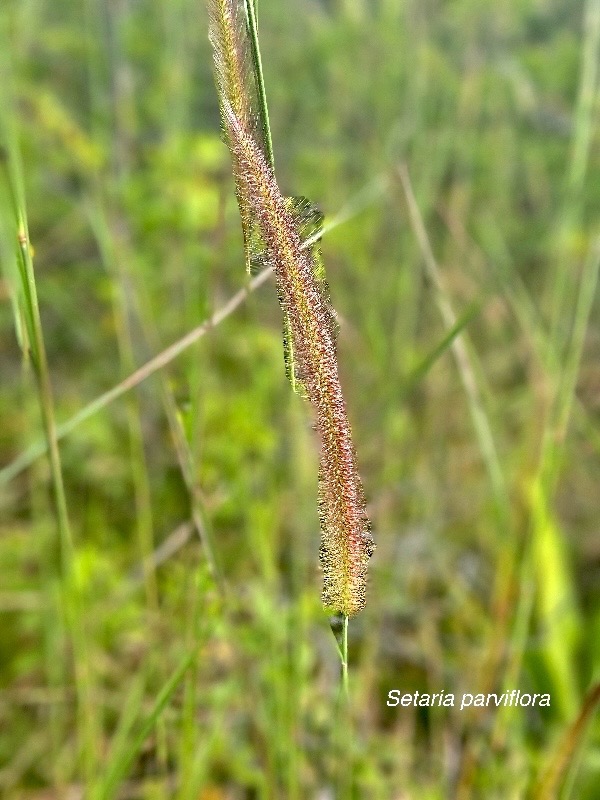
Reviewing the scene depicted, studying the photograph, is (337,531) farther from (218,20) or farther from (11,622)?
(11,622)

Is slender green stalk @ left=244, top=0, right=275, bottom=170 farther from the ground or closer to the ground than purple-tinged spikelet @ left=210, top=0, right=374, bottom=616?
farther from the ground

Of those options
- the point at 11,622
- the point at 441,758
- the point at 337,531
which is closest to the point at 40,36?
the point at 11,622

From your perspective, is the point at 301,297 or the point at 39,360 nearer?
the point at 301,297

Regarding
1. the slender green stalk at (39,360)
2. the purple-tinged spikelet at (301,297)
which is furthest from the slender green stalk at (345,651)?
the slender green stalk at (39,360)

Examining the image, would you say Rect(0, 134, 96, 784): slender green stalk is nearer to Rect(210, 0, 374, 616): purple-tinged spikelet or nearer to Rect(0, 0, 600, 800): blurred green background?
Rect(0, 0, 600, 800): blurred green background

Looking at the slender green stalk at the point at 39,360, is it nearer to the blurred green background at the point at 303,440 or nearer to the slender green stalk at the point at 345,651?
the blurred green background at the point at 303,440

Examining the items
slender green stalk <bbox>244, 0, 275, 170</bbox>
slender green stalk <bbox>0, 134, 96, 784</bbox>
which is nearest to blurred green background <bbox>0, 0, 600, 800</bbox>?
slender green stalk <bbox>0, 134, 96, 784</bbox>

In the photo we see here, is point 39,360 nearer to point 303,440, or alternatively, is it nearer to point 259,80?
point 259,80

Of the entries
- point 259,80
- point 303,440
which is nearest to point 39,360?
point 259,80
